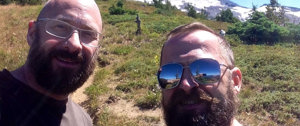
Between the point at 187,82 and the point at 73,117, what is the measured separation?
969 millimetres

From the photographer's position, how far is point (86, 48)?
7.97ft

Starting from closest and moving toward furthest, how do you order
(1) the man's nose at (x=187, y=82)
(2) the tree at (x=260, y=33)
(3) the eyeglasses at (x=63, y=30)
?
1. (1) the man's nose at (x=187, y=82)
2. (3) the eyeglasses at (x=63, y=30)
3. (2) the tree at (x=260, y=33)

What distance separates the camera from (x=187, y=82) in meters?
2.18

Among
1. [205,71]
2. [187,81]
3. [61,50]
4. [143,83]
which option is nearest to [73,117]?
[61,50]

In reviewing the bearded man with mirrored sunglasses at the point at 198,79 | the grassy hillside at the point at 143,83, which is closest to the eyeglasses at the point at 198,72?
the bearded man with mirrored sunglasses at the point at 198,79

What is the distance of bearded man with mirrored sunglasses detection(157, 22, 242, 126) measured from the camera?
2.06 m

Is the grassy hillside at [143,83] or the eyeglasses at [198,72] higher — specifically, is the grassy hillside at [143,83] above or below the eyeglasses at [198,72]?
below

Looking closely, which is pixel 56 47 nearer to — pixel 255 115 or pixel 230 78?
pixel 230 78

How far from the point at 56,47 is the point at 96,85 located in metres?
5.83

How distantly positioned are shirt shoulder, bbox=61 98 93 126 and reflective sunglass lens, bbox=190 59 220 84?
3.28 feet

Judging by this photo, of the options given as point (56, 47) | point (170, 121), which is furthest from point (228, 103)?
point (56, 47)

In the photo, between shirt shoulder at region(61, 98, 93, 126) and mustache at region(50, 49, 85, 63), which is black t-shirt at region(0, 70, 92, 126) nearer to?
shirt shoulder at region(61, 98, 93, 126)

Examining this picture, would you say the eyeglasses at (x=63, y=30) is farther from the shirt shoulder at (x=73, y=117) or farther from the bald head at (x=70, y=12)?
the shirt shoulder at (x=73, y=117)

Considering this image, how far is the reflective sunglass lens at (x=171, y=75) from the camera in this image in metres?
2.21
